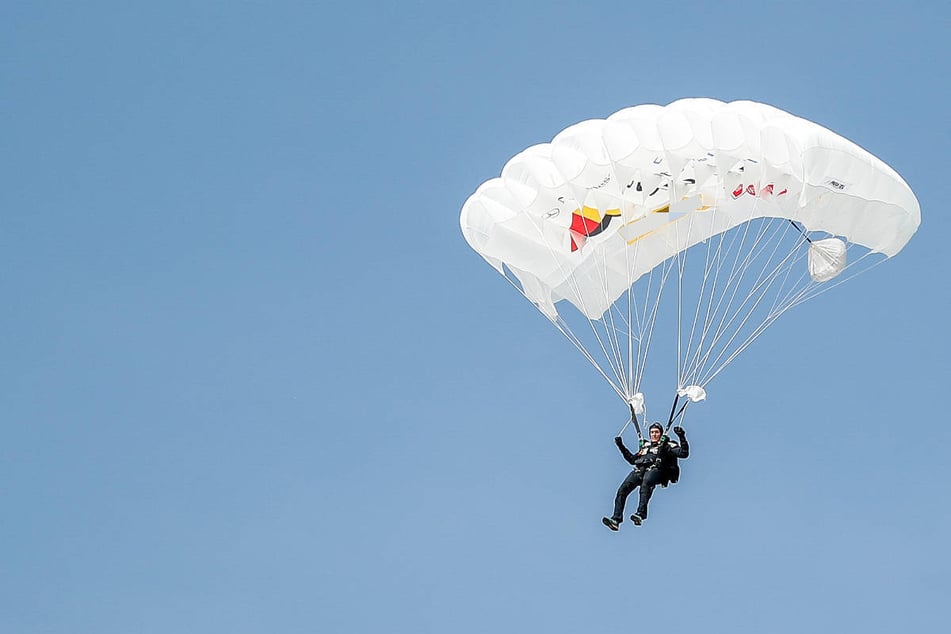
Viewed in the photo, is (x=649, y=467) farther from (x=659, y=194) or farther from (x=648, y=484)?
(x=659, y=194)

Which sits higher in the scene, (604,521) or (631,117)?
(631,117)

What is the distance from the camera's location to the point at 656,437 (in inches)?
1035

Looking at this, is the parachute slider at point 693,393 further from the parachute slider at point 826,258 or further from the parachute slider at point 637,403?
the parachute slider at point 826,258

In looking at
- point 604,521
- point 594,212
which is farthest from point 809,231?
point 604,521

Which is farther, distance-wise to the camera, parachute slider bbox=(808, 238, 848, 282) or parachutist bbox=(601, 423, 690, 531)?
parachute slider bbox=(808, 238, 848, 282)

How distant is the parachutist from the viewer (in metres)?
26.0

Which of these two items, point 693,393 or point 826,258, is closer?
point 693,393

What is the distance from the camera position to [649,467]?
26.2 metres

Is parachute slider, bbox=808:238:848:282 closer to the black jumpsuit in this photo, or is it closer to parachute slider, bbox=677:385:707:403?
parachute slider, bbox=677:385:707:403

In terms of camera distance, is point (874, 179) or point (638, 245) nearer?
point (874, 179)

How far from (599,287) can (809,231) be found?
10.3ft

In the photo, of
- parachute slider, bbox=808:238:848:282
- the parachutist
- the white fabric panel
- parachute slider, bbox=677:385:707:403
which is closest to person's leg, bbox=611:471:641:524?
the parachutist

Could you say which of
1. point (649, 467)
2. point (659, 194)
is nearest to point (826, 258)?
point (659, 194)

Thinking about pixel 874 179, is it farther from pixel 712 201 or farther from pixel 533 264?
pixel 533 264
